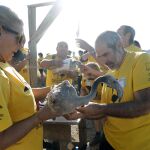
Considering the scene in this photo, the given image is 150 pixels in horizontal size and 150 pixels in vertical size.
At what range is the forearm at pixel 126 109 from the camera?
255 cm

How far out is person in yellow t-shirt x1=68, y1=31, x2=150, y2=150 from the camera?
8.39 ft

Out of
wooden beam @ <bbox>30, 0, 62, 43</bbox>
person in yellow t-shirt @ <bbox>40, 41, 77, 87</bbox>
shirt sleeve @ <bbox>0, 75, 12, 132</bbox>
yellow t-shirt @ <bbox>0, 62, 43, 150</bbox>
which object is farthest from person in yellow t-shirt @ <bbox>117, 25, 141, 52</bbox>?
shirt sleeve @ <bbox>0, 75, 12, 132</bbox>

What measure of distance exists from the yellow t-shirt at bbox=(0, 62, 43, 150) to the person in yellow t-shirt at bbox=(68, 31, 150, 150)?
451 millimetres

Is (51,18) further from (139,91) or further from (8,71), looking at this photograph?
(8,71)

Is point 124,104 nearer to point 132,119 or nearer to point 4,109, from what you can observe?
point 132,119

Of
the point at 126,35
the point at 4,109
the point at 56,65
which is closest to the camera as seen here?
the point at 4,109

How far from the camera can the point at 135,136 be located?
2729mm

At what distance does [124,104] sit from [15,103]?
3.17 feet

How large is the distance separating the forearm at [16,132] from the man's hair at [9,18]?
513mm

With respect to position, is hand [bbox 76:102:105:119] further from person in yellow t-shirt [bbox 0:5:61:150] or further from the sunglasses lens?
the sunglasses lens

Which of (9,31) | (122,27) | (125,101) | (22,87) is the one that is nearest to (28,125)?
(22,87)

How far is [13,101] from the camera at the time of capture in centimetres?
190

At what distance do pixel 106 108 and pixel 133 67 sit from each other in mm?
402

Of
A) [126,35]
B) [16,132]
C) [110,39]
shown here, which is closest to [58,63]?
[126,35]
